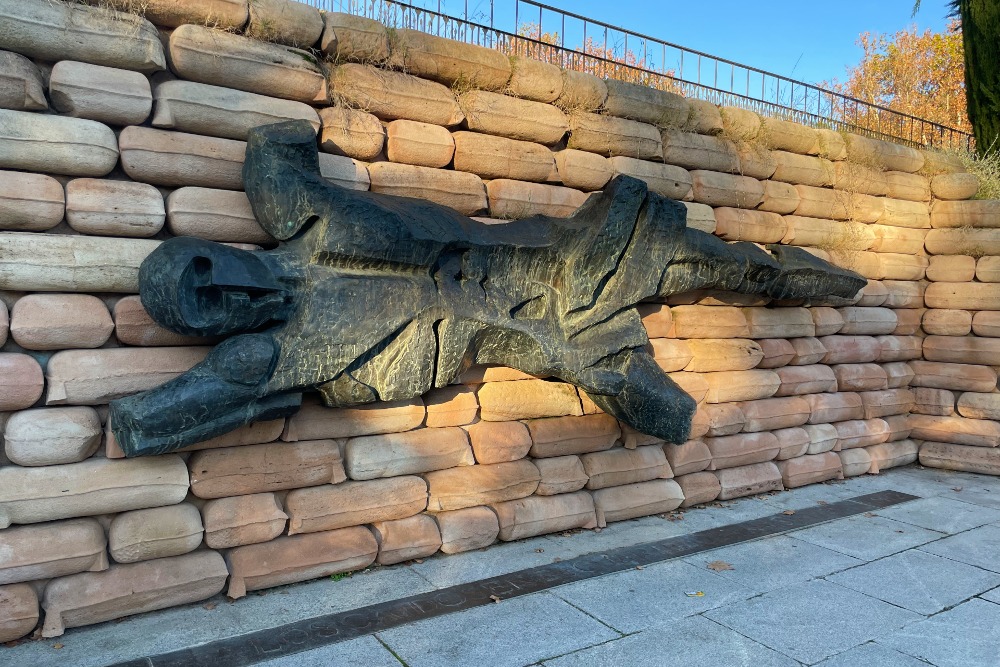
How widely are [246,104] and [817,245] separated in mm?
5111

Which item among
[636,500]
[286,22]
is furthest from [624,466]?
[286,22]

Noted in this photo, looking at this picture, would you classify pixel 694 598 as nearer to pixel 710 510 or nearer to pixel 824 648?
pixel 824 648

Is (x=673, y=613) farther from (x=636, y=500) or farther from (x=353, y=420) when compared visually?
(x=353, y=420)

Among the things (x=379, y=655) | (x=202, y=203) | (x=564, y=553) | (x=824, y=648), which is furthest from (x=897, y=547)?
(x=202, y=203)

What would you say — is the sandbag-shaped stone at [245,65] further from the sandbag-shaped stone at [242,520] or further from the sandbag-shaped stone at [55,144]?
the sandbag-shaped stone at [242,520]

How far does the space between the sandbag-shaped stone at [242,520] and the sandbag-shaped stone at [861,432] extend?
5182mm

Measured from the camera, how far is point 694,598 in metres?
4.12

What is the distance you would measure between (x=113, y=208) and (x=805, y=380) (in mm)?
5530

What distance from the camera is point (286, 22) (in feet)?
13.4


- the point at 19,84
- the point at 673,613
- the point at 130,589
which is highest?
the point at 19,84

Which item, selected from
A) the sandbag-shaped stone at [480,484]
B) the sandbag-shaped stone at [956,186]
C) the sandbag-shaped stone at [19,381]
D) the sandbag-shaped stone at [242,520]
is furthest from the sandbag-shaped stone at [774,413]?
the sandbag-shaped stone at [19,381]

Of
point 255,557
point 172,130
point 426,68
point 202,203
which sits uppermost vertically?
point 426,68

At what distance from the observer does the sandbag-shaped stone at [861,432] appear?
272 inches

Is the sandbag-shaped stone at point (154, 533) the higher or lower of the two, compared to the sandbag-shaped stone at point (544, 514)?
higher
